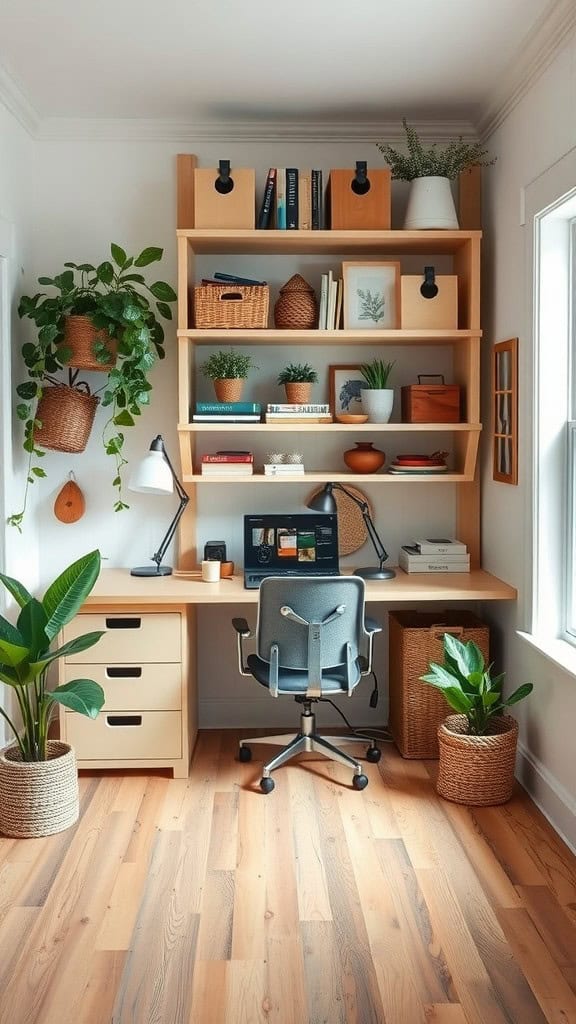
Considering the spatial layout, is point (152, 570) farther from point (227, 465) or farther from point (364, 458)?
point (364, 458)

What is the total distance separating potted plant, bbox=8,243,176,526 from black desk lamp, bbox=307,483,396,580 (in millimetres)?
809

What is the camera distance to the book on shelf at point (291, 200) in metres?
4.05

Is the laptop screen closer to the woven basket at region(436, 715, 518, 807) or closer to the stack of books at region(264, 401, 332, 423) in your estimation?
the stack of books at region(264, 401, 332, 423)

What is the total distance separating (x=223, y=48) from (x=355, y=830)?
2738mm

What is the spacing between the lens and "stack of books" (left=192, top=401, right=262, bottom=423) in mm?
4086

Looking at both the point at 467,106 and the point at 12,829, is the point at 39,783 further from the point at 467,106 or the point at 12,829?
the point at 467,106

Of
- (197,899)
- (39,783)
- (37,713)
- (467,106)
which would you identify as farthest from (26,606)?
(467,106)

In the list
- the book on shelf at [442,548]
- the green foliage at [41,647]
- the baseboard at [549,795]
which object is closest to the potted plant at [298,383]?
the book on shelf at [442,548]

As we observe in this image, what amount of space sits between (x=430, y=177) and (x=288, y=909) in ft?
9.31

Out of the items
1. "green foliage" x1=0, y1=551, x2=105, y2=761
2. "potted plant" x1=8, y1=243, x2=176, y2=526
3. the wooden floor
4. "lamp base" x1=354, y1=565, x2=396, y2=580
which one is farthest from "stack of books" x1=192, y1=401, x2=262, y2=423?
the wooden floor

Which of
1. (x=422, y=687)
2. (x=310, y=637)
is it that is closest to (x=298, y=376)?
(x=310, y=637)

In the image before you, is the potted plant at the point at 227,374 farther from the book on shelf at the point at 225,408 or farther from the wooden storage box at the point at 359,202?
the wooden storage box at the point at 359,202

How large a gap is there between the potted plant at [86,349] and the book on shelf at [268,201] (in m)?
0.46

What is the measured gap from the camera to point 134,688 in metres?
3.88
